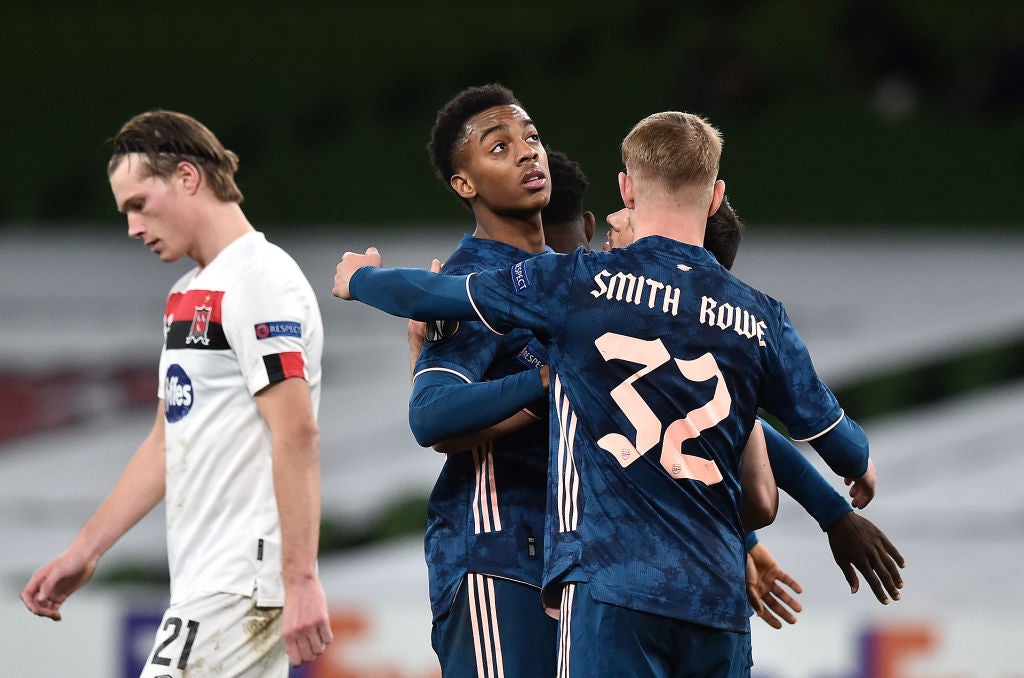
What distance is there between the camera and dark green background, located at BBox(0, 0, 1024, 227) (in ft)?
36.9

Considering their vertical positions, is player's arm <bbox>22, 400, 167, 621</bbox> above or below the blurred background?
below

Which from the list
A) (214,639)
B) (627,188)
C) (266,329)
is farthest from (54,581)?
(627,188)

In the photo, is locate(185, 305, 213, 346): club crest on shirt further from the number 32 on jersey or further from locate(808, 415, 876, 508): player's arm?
locate(808, 415, 876, 508): player's arm

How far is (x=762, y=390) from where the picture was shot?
297cm

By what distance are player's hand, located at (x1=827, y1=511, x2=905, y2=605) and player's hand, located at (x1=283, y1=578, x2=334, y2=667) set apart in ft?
4.16

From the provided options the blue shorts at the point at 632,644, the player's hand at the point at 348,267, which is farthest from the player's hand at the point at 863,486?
the player's hand at the point at 348,267

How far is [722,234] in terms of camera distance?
3520 mm

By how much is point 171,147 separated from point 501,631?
5.10ft

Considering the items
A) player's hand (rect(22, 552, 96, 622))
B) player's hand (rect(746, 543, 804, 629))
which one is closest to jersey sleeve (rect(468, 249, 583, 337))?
player's hand (rect(746, 543, 804, 629))

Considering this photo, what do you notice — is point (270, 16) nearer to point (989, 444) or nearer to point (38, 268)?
point (38, 268)

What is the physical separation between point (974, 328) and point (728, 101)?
2.84 meters

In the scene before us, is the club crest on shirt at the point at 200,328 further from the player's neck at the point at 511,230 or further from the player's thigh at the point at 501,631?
the player's thigh at the point at 501,631

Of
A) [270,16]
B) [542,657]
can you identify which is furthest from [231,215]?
[270,16]

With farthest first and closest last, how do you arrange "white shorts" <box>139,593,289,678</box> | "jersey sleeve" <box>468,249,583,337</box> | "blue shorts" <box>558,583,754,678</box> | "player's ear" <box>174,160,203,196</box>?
"player's ear" <box>174,160,203,196</box>
"white shorts" <box>139,593,289,678</box>
"jersey sleeve" <box>468,249,583,337</box>
"blue shorts" <box>558,583,754,678</box>
